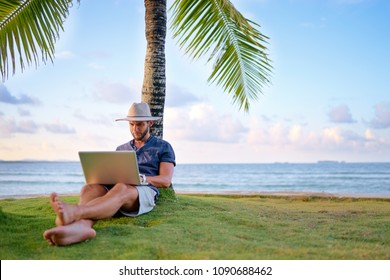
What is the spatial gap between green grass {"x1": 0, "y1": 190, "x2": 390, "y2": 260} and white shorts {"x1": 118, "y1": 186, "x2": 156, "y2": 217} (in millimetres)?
95

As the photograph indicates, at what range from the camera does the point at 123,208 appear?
196 inches

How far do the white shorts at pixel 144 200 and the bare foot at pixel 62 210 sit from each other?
36.5 inches

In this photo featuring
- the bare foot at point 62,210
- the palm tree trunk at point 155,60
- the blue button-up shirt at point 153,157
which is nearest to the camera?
the bare foot at point 62,210

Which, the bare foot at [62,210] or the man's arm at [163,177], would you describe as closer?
the bare foot at [62,210]

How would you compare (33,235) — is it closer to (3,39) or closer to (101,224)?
(101,224)

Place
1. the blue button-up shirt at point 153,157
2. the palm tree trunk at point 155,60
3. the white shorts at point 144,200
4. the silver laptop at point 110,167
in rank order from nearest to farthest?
1. the silver laptop at point 110,167
2. the white shorts at point 144,200
3. the blue button-up shirt at point 153,157
4. the palm tree trunk at point 155,60

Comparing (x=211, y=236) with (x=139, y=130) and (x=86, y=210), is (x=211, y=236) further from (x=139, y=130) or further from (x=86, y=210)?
(x=139, y=130)

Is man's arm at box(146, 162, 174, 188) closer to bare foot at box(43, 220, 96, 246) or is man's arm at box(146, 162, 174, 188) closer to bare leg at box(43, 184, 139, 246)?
bare leg at box(43, 184, 139, 246)

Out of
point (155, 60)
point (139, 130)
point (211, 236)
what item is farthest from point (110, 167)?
point (155, 60)

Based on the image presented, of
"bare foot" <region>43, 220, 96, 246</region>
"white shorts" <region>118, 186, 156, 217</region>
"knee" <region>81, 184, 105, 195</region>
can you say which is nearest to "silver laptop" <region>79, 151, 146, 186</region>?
"knee" <region>81, 184, 105, 195</region>

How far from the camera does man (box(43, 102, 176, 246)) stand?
13.0ft

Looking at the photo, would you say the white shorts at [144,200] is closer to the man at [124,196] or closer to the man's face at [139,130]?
the man at [124,196]

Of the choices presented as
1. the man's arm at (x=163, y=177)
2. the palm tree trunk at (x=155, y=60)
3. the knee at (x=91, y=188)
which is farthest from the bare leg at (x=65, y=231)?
the palm tree trunk at (x=155, y=60)

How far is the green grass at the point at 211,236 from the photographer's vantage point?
3875 millimetres
